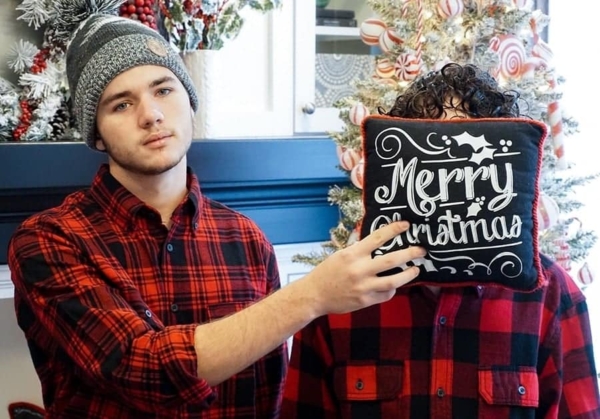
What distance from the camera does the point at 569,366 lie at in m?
1.12

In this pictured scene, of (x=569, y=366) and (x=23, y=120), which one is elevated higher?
(x=23, y=120)

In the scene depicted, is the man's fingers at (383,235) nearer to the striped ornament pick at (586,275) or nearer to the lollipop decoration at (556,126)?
the lollipop decoration at (556,126)

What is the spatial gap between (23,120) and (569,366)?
53.5 inches

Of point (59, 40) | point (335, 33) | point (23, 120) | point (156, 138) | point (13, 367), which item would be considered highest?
point (335, 33)

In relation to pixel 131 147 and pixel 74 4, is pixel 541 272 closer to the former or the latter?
pixel 131 147

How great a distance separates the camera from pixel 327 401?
3.96 feet

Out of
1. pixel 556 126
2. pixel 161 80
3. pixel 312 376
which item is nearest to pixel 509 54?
pixel 556 126

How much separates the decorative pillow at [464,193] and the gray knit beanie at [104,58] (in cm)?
57

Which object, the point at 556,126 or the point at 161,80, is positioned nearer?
the point at 161,80

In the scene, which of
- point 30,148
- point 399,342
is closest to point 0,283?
point 30,148

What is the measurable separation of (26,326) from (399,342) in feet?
2.21

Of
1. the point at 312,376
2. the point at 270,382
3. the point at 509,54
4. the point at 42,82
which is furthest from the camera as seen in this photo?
the point at 42,82

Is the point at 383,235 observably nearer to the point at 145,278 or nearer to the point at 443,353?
the point at 443,353

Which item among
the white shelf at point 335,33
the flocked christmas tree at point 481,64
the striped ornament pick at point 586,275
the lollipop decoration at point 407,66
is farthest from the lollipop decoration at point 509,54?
the white shelf at point 335,33
